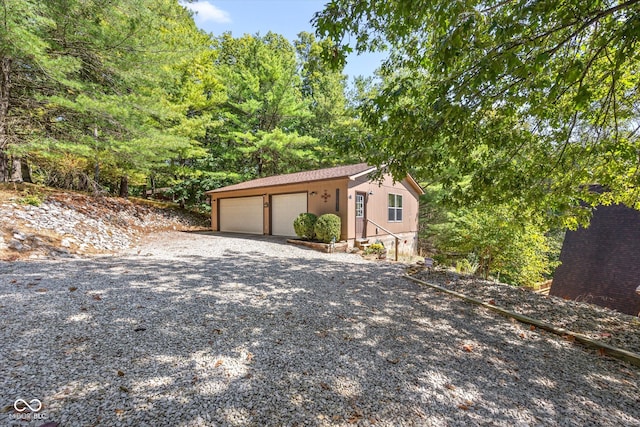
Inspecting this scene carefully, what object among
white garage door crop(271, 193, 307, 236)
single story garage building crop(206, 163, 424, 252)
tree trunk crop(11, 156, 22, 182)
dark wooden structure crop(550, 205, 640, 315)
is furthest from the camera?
white garage door crop(271, 193, 307, 236)

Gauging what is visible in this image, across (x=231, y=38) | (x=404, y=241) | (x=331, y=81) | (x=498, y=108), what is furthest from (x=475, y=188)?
(x=231, y=38)

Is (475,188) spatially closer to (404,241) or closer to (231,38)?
(404,241)

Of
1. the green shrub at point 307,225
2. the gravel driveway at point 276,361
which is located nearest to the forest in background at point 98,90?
the gravel driveway at point 276,361

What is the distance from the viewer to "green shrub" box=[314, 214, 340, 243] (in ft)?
31.0

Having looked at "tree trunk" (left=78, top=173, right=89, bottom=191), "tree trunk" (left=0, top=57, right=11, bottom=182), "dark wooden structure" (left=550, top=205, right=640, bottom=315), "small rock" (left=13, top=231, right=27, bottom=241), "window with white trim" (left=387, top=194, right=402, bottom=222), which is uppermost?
"tree trunk" (left=0, top=57, right=11, bottom=182)

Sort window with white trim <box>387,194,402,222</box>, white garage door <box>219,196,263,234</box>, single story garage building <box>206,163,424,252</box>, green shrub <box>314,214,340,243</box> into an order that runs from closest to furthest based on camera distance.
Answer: green shrub <box>314,214,340,243</box>
single story garage building <box>206,163,424,252</box>
window with white trim <box>387,194,402,222</box>
white garage door <box>219,196,263,234</box>

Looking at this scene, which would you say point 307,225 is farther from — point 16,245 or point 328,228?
point 16,245

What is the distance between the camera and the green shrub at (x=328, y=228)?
9461 millimetres

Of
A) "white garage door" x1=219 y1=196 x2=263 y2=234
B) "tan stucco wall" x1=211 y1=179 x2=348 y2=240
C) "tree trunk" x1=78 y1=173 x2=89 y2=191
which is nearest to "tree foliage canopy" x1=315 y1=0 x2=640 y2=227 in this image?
"tan stucco wall" x1=211 y1=179 x2=348 y2=240

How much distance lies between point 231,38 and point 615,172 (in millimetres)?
25823

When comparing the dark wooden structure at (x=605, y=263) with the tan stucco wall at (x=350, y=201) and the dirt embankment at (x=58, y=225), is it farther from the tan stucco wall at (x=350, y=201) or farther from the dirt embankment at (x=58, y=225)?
the dirt embankment at (x=58, y=225)

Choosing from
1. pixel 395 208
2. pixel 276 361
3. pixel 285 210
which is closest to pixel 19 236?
pixel 276 361

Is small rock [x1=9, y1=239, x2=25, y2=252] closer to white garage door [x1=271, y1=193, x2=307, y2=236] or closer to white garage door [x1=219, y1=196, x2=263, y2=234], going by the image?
white garage door [x1=271, y1=193, x2=307, y2=236]

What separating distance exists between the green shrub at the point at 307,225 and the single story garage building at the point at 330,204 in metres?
0.71
